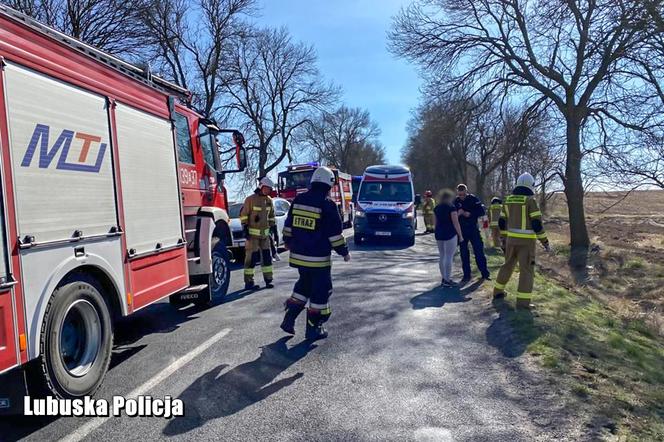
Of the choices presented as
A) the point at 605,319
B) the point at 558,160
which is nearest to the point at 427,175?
the point at 558,160

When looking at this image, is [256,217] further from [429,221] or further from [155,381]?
[429,221]

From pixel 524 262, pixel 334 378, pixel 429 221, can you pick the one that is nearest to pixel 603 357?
pixel 524 262

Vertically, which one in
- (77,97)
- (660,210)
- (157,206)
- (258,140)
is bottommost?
(660,210)

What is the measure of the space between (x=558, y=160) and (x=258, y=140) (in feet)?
75.7

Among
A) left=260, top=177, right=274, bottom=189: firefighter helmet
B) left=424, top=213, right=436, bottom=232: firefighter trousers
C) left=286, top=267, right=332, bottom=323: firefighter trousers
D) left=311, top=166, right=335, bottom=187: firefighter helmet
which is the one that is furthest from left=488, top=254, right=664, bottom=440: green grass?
left=424, top=213, right=436, bottom=232: firefighter trousers

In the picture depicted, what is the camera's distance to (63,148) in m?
4.27

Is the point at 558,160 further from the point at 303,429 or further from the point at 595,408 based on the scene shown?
the point at 303,429

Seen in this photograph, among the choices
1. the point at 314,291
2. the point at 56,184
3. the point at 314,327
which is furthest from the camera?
the point at 314,327

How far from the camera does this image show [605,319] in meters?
7.86

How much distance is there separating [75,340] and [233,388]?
4.54 ft

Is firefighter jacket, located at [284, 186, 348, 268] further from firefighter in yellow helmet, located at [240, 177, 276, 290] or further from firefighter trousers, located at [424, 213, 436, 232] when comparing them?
firefighter trousers, located at [424, 213, 436, 232]

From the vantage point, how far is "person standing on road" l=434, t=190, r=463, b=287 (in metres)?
9.42

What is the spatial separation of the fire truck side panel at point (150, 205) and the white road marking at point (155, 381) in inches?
27.9

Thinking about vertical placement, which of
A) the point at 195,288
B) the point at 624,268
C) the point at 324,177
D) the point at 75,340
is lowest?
the point at 624,268
